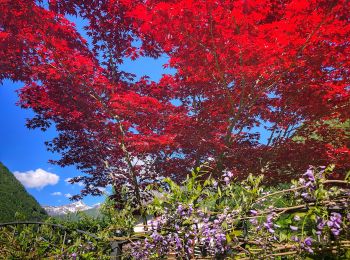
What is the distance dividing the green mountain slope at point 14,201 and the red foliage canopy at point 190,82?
2.12 metres

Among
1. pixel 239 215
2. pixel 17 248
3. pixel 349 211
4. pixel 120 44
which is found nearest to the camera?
pixel 349 211

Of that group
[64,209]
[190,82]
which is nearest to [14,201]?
[190,82]

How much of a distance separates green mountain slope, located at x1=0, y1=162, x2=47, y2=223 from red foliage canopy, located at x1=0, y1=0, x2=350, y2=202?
2119mm

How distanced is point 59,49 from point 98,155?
3986 millimetres

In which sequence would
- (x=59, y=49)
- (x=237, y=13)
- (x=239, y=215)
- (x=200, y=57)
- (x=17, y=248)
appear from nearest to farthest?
(x=239, y=215) < (x=17, y=248) < (x=237, y=13) < (x=200, y=57) < (x=59, y=49)

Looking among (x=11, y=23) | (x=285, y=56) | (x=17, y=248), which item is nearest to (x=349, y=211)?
(x=17, y=248)

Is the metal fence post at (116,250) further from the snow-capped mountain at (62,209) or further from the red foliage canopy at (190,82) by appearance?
the red foliage canopy at (190,82)

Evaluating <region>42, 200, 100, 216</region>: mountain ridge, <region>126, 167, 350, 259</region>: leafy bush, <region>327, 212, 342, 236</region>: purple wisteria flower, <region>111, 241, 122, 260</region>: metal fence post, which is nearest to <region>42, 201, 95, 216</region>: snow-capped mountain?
<region>42, 200, 100, 216</region>: mountain ridge

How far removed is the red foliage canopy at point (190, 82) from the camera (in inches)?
273

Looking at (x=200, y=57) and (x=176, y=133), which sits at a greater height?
(x=200, y=57)

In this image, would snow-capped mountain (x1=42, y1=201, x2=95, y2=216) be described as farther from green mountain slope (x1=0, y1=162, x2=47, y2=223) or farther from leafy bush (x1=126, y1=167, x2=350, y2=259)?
leafy bush (x1=126, y1=167, x2=350, y2=259)

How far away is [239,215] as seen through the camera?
2.33 meters

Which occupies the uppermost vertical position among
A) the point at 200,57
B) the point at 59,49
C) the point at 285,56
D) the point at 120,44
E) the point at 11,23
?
the point at 120,44

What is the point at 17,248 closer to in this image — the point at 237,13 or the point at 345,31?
the point at 237,13
